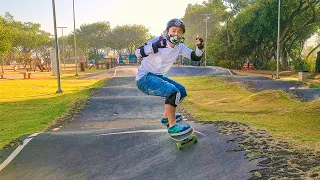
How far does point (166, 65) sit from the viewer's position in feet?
20.2

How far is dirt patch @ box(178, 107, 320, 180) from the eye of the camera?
13.0 ft

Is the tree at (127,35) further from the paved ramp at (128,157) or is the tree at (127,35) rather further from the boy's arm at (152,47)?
the boy's arm at (152,47)

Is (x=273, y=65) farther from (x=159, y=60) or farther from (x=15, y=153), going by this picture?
(x=15, y=153)

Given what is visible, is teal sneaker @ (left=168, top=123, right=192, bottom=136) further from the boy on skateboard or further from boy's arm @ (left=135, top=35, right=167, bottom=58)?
boy's arm @ (left=135, top=35, right=167, bottom=58)

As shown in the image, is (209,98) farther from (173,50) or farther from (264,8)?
(264,8)

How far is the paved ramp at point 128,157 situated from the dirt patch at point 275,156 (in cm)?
15

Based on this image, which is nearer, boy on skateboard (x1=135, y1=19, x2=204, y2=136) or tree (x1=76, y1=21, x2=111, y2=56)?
boy on skateboard (x1=135, y1=19, x2=204, y2=136)

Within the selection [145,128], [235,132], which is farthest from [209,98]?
[235,132]

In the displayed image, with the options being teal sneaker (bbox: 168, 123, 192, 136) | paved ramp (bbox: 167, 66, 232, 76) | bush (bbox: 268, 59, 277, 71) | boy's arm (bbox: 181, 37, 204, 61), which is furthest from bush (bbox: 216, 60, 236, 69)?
teal sneaker (bbox: 168, 123, 192, 136)

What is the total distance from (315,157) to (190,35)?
341 feet

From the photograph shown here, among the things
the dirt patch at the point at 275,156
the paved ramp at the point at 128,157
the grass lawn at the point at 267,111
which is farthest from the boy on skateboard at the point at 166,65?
the grass lawn at the point at 267,111

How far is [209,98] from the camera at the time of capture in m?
16.8

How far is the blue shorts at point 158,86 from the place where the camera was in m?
5.75

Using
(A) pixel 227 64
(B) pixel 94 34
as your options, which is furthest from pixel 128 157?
(B) pixel 94 34
